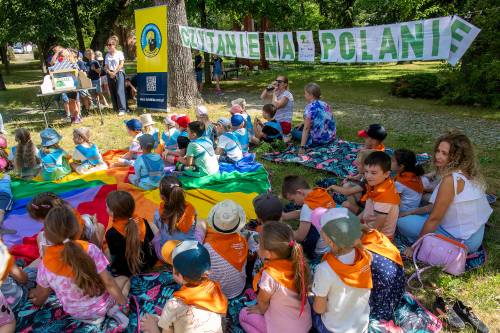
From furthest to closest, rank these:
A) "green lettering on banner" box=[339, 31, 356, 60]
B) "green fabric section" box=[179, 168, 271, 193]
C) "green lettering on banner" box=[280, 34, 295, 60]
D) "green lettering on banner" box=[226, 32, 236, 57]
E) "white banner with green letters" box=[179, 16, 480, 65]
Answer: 1. "green lettering on banner" box=[226, 32, 236, 57]
2. "green lettering on banner" box=[280, 34, 295, 60]
3. "green lettering on banner" box=[339, 31, 356, 60]
4. "white banner with green letters" box=[179, 16, 480, 65]
5. "green fabric section" box=[179, 168, 271, 193]

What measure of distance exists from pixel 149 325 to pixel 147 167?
109 inches

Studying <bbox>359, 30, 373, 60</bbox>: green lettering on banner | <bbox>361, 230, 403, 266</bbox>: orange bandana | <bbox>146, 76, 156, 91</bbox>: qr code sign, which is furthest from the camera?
<bbox>146, 76, 156, 91</bbox>: qr code sign

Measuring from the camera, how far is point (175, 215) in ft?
11.2

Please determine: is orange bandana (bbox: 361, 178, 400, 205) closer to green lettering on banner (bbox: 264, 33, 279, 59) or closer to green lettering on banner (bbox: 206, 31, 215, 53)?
green lettering on banner (bbox: 264, 33, 279, 59)

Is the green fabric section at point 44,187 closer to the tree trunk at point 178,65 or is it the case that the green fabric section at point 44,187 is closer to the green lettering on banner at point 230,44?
the green lettering on banner at point 230,44

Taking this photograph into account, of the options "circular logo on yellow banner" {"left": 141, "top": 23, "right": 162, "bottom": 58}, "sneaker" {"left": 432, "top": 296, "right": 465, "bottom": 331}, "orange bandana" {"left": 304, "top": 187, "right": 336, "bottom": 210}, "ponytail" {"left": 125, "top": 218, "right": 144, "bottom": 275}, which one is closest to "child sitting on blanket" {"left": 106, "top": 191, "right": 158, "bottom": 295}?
"ponytail" {"left": 125, "top": 218, "right": 144, "bottom": 275}

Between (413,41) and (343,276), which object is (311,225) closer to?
(343,276)

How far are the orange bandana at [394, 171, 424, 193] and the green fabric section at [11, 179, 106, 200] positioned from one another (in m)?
3.92

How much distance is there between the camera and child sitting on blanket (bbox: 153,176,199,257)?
3.36 m

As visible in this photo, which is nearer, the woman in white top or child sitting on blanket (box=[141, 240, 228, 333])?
child sitting on blanket (box=[141, 240, 228, 333])

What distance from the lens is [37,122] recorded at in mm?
9477

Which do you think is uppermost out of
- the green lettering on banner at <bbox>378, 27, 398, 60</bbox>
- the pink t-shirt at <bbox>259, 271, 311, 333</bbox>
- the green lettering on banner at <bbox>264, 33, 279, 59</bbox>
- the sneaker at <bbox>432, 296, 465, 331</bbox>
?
the green lettering on banner at <bbox>264, 33, 279, 59</bbox>

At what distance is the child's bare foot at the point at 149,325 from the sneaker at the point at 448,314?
213 centimetres

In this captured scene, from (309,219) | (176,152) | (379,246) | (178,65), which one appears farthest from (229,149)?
(178,65)
